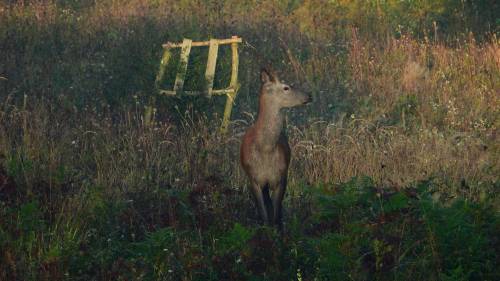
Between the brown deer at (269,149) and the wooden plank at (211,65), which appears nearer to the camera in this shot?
→ the brown deer at (269,149)

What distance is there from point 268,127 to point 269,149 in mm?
230

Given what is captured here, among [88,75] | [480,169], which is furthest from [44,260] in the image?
[88,75]

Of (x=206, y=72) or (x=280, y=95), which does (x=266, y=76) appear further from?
(x=206, y=72)

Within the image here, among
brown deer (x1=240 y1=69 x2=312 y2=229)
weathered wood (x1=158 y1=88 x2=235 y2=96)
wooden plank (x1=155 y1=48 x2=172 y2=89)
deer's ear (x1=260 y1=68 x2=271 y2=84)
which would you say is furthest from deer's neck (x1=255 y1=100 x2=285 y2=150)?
wooden plank (x1=155 y1=48 x2=172 y2=89)

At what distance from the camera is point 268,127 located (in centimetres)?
Result: 843

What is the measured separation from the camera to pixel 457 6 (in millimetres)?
19391

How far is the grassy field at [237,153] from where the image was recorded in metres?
6.66

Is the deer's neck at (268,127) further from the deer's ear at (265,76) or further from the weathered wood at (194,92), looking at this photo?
the weathered wood at (194,92)

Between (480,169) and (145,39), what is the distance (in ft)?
24.1

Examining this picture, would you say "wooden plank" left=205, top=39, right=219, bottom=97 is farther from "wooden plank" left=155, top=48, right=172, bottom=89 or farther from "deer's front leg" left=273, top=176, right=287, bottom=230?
"deer's front leg" left=273, top=176, right=287, bottom=230

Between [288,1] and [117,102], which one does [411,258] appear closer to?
[117,102]

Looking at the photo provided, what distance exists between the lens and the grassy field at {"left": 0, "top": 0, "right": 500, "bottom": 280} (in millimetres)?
6656

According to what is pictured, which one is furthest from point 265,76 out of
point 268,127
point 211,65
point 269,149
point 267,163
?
point 211,65

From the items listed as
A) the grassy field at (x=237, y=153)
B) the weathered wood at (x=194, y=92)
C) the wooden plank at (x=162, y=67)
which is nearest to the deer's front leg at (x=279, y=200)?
the grassy field at (x=237, y=153)
